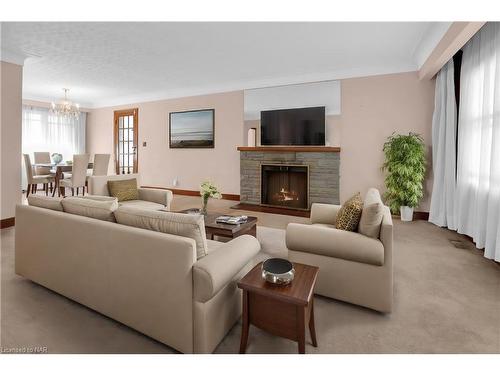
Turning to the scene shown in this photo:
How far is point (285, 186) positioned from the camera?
5633 mm

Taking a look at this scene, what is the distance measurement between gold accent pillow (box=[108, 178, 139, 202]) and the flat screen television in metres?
2.76

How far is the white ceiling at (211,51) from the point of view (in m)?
3.35

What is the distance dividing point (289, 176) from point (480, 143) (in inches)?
119

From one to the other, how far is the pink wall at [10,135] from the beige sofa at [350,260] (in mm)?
4213

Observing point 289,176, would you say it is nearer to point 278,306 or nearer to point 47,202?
point 47,202

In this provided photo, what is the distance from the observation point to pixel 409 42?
12.4 feet

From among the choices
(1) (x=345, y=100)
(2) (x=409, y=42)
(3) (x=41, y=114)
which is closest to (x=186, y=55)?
(1) (x=345, y=100)

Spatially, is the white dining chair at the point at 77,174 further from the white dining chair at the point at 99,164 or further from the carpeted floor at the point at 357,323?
the carpeted floor at the point at 357,323

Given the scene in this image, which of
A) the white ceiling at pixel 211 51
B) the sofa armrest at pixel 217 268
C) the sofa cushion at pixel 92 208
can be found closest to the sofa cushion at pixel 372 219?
the sofa armrest at pixel 217 268

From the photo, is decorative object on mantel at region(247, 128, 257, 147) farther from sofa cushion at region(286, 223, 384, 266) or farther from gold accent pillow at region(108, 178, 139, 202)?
sofa cushion at region(286, 223, 384, 266)

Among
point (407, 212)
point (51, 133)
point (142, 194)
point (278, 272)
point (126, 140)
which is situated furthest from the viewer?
point (126, 140)

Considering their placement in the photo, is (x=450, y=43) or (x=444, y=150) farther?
(x=444, y=150)

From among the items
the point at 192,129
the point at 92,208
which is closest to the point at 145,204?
the point at 92,208

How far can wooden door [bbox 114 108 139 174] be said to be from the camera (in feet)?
24.8
